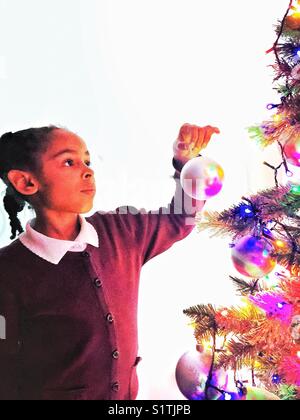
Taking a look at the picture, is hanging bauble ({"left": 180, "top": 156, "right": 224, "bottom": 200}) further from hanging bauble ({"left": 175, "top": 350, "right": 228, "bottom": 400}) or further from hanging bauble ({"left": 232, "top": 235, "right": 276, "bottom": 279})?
hanging bauble ({"left": 175, "top": 350, "right": 228, "bottom": 400})

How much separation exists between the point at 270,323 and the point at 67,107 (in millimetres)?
662

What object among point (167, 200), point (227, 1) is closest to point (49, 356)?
point (167, 200)

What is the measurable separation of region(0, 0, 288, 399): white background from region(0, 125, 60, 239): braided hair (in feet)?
0.08

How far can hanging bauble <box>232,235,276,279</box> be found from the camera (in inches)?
36.8

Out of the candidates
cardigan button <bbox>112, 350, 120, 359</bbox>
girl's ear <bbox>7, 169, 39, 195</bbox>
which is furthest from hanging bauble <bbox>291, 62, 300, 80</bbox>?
cardigan button <bbox>112, 350, 120, 359</bbox>

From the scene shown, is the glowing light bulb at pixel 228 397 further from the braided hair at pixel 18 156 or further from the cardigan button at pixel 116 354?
the braided hair at pixel 18 156

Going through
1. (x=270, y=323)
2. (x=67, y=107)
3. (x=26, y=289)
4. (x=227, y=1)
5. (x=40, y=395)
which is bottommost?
(x=40, y=395)

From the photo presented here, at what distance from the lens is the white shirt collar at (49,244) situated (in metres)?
1.05

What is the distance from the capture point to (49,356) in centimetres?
102

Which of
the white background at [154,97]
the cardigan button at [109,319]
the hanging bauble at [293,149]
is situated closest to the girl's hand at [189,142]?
the white background at [154,97]

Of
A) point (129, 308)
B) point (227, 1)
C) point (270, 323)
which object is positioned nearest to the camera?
point (270, 323)

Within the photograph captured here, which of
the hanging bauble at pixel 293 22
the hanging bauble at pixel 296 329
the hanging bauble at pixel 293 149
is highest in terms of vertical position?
the hanging bauble at pixel 293 22

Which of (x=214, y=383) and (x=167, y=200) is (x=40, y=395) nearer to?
(x=214, y=383)

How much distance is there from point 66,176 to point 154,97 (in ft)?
0.96
